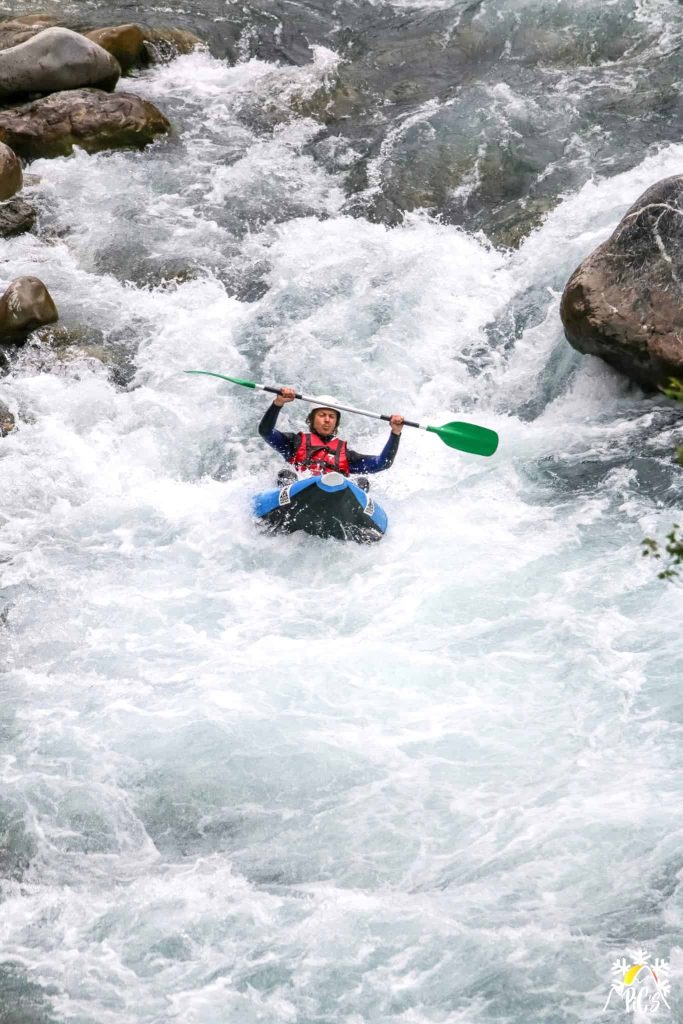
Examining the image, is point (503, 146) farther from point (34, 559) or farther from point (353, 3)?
point (34, 559)

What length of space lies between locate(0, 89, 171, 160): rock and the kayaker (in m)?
5.10

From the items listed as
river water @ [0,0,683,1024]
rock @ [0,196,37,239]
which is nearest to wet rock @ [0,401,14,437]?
river water @ [0,0,683,1024]

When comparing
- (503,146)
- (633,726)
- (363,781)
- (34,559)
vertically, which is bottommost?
(34,559)

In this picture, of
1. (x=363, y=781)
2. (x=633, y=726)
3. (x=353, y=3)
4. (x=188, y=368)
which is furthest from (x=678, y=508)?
(x=353, y=3)

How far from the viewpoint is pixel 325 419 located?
314 inches

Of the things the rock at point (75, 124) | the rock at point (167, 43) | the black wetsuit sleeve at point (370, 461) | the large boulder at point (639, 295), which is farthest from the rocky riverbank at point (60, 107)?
the large boulder at point (639, 295)

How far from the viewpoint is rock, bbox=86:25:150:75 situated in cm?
1294

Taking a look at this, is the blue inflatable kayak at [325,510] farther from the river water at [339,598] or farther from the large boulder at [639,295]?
the large boulder at [639,295]

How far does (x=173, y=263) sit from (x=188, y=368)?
4.87 ft

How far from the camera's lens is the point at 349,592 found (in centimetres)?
729

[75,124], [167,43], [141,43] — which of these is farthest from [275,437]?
[167,43]

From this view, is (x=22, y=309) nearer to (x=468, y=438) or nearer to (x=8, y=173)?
(x=8, y=173)

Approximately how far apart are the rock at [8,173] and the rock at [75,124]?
2.07ft

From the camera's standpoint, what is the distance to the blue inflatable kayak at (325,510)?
7422mm
